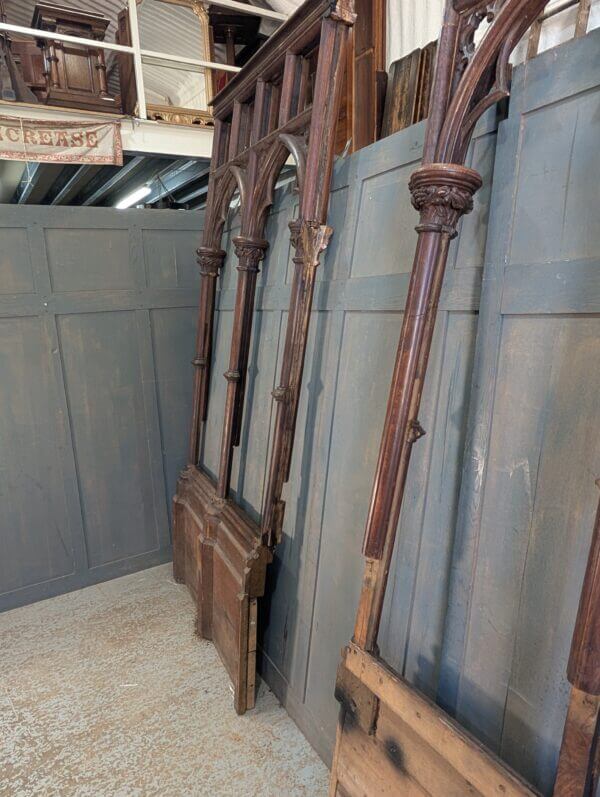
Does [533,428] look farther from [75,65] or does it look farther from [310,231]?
[75,65]

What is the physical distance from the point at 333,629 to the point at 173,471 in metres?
1.56

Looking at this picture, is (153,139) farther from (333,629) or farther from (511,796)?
(511,796)

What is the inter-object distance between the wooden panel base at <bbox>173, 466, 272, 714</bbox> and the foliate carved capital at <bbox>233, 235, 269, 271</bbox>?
96cm

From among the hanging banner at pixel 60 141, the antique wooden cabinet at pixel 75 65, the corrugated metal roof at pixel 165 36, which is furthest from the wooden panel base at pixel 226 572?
the corrugated metal roof at pixel 165 36

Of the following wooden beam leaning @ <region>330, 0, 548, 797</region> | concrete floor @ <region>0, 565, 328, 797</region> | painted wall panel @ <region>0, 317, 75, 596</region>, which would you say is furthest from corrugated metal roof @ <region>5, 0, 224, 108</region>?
concrete floor @ <region>0, 565, 328, 797</region>

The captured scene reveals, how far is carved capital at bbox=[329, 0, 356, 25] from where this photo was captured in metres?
1.38

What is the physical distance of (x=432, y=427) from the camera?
117cm

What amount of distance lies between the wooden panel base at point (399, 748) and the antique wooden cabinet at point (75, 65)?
3.32m

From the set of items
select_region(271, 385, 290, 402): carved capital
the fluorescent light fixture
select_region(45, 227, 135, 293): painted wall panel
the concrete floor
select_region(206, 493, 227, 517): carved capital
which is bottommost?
the concrete floor

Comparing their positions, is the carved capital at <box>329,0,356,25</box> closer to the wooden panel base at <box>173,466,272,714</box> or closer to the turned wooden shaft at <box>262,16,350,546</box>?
the turned wooden shaft at <box>262,16,350,546</box>

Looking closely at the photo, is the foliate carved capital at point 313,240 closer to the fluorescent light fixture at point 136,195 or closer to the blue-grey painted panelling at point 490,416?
the blue-grey painted panelling at point 490,416

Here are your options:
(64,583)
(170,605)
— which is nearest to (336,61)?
(170,605)

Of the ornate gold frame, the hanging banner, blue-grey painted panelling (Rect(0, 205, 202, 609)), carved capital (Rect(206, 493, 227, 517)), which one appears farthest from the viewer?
the ornate gold frame

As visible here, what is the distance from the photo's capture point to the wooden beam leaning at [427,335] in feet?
2.97
